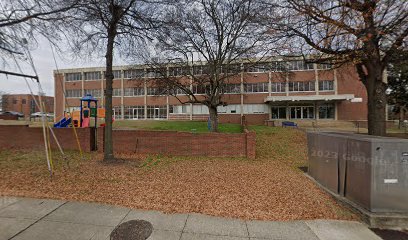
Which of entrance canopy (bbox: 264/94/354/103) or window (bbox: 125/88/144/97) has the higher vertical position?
window (bbox: 125/88/144/97)

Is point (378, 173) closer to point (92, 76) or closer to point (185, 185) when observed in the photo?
point (185, 185)

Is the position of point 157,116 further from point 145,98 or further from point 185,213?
point 185,213

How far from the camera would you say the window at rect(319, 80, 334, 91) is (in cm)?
3431

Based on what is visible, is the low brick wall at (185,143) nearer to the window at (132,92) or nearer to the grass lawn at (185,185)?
the grass lawn at (185,185)

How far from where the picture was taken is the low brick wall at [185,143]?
10586 mm

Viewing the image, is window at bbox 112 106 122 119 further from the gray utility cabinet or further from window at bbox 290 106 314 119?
the gray utility cabinet

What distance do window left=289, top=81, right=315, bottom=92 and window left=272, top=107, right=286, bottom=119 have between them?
337 cm

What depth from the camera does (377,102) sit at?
9.96 meters

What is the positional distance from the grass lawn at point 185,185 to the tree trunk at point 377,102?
12.5ft

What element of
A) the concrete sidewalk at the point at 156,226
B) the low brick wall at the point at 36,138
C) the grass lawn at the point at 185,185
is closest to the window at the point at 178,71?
the low brick wall at the point at 36,138

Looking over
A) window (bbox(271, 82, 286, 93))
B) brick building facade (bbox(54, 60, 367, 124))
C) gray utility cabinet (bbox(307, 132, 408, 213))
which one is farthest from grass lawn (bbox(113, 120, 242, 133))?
gray utility cabinet (bbox(307, 132, 408, 213))

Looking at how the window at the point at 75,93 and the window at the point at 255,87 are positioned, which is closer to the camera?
the window at the point at 255,87

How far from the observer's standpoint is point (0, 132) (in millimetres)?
12539

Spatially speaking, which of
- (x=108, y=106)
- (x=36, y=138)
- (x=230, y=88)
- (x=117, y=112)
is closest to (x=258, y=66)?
(x=230, y=88)
